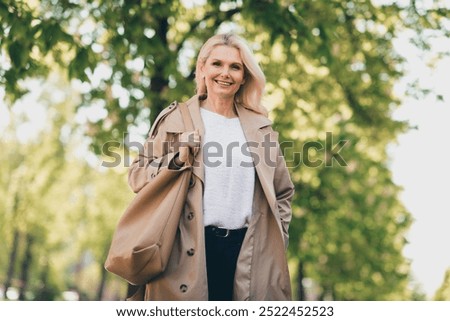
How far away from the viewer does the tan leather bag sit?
3.63 meters

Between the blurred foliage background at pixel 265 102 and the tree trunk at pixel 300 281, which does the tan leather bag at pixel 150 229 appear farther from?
the tree trunk at pixel 300 281

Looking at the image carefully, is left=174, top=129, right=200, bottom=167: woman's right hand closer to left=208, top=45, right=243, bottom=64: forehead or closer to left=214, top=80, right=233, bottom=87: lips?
left=214, top=80, right=233, bottom=87: lips

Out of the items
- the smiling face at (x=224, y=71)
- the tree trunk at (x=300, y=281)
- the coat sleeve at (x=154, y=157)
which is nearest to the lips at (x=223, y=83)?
the smiling face at (x=224, y=71)

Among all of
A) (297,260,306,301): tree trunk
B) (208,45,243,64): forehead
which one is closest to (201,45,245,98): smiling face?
(208,45,243,64): forehead

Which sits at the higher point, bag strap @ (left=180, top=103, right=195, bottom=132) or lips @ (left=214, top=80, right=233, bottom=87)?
lips @ (left=214, top=80, right=233, bottom=87)

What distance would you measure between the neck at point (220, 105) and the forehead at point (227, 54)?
0.82 ft

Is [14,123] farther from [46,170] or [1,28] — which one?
[1,28]

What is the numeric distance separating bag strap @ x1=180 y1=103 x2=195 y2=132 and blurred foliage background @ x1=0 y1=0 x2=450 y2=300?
1.39 metres

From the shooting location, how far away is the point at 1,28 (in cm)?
652

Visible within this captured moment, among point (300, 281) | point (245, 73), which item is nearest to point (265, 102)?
point (245, 73)

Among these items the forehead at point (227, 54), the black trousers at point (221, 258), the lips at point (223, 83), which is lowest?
the black trousers at point (221, 258)

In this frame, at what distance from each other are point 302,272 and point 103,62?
402 inches

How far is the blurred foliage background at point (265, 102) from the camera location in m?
7.29
